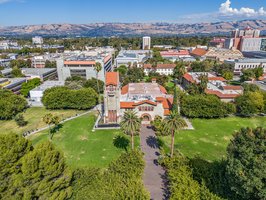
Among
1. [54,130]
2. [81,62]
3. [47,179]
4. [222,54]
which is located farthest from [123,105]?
[222,54]

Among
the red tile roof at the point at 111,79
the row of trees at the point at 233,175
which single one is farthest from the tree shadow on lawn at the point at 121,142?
the row of trees at the point at 233,175

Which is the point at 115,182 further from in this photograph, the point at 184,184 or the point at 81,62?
the point at 81,62

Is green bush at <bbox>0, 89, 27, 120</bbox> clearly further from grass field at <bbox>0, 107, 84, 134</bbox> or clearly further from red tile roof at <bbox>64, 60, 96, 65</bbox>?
red tile roof at <bbox>64, 60, 96, 65</bbox>

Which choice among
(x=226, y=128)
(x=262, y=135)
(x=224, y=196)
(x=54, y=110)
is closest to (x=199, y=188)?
(x=224, y=196)

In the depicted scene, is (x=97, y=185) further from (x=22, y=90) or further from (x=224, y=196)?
(x=22, y=90)

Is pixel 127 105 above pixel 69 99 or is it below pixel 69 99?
above

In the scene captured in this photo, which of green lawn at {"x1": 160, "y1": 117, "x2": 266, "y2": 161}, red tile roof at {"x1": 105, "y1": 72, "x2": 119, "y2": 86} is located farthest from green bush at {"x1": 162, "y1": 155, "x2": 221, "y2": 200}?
red tile roof at {"x1": 105, "y1": 72, "x2": 119, "y2": 86}
